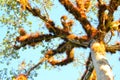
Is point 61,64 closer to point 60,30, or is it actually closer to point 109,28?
point 60,30

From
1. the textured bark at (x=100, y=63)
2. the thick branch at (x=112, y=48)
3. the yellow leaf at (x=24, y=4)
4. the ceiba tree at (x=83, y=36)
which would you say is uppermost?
the yellow leaf at (x=24, y=4)

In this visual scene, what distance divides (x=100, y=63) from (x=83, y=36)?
211 cm

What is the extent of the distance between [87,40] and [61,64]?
2785 mm

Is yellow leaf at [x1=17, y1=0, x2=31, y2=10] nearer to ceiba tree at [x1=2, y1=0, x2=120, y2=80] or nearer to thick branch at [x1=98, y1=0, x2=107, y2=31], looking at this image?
ceiba tree at [x1=2, y1=0, x2=120, y2=80]

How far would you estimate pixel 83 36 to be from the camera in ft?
44.1

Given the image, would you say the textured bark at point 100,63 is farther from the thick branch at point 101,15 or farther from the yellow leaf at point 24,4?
the yellow leaf at point 24,4

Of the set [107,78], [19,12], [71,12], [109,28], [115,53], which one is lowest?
[107,78]

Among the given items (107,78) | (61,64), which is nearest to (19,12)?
(61,64)

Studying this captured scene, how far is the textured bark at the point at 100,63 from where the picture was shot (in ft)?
36.4

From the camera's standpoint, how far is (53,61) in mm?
15414

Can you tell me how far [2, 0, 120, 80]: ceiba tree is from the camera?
12734mm

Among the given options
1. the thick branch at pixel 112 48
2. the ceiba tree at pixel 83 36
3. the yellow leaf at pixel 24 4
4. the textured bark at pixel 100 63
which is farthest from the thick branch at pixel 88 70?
the yellow leaf at pixel 24 4

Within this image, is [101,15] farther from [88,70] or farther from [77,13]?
[88,70]

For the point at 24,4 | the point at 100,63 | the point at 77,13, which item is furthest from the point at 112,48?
the point at 24,4
